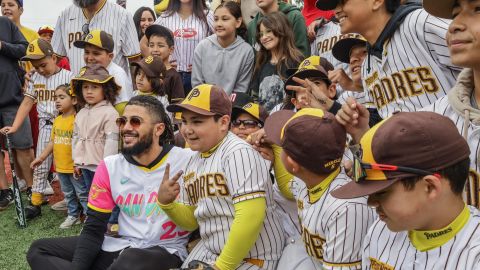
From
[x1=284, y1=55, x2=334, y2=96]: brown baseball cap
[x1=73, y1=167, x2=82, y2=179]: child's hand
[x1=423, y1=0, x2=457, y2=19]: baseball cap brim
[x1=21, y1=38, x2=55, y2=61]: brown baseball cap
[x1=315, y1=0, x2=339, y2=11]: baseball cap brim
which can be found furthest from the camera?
[x1=21, y1=38, x2=55, y2=61]: brown baseball cap

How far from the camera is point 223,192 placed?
9.00 ft

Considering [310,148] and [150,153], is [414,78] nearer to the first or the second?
[310,148]

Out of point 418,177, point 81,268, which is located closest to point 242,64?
point 81,268

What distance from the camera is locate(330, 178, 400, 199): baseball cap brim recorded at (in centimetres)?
155

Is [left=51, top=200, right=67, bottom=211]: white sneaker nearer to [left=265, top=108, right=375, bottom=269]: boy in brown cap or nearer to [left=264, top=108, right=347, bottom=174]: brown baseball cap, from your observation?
[left=265, top=108, right=375, bottom=269]: boy in brown cap

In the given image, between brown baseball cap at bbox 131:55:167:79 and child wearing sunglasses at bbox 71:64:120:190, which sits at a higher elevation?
brown baseball cap at bbox 131:55:167:79

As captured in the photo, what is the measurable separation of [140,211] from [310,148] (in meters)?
1.46

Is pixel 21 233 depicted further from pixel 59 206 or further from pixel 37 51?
pixel 37 51

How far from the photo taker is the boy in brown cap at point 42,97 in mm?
5512

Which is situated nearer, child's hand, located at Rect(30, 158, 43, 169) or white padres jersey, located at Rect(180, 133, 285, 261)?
white padres jersey, located at Rect(180, 133, 285, 261)

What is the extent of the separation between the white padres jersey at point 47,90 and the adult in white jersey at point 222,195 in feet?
10.4

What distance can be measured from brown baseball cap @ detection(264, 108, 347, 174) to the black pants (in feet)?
3.82

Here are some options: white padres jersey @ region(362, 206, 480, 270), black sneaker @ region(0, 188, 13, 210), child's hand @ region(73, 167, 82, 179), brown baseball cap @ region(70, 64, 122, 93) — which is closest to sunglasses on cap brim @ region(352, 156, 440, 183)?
white padres jersey @ region(362, 206, 480, 270)

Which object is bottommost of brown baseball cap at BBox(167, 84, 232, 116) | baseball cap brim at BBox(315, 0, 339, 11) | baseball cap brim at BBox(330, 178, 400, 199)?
brown baseball cap at BBox(167, 84, 232, 116)
